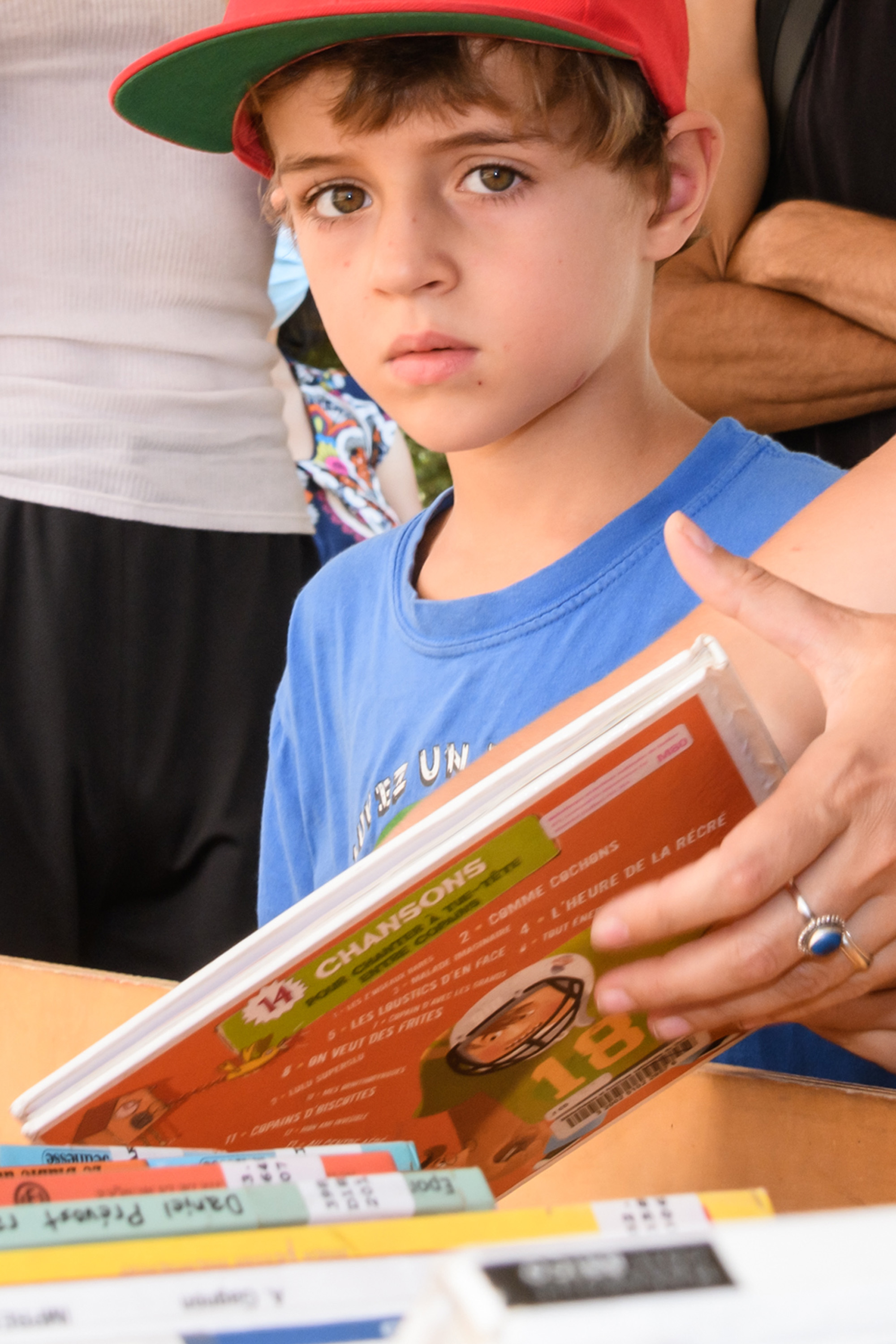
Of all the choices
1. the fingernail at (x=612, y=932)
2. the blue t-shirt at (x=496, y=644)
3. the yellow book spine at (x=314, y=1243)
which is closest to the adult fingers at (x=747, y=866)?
the fingernail at (x=612, y=932)

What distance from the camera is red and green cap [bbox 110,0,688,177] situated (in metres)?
0.74

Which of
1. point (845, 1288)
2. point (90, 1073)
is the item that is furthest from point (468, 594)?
point (845, 1288)

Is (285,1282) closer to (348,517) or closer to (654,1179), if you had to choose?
(654,1179)

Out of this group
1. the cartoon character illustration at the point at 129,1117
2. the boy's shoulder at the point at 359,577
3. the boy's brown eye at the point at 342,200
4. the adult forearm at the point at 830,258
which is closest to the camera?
the cartoon character illustration at the point at 129,1117

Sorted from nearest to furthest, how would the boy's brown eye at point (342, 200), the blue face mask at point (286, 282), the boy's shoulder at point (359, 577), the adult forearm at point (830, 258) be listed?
the boy's brown eye at point (342, 200)
the boy's shoulder at point (359, 577)
the adult forearm at point (830, 258)
the blue face mask at point (286, 282)

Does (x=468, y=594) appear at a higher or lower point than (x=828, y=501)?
lower

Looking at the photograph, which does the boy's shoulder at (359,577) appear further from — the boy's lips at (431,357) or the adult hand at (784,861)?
the adult hand at (784,861)

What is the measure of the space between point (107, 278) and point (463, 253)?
0.59 m

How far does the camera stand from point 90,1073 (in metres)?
0.49

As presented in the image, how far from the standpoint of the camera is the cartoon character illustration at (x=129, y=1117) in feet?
1.63

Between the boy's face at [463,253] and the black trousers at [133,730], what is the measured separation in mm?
474

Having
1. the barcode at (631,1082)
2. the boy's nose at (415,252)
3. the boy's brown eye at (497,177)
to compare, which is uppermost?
the boy's brown eye at (497,177)

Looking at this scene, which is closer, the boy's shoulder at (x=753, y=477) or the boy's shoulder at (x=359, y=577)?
the boy's shoulder at (x=753, y=477)

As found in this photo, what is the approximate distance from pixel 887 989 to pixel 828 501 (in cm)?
26
